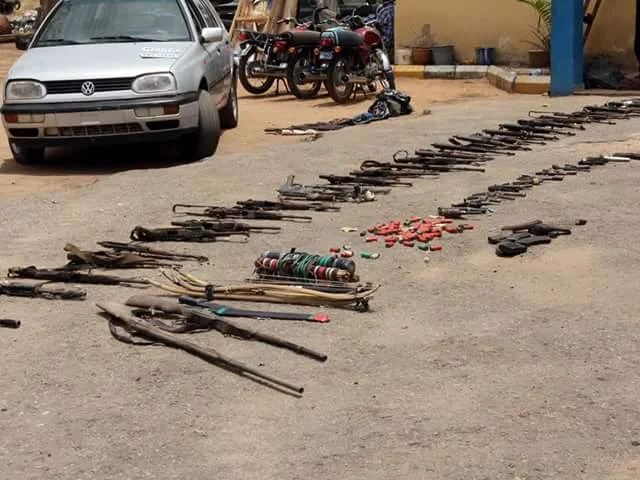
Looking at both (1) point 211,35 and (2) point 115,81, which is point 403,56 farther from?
(2) point 115,81

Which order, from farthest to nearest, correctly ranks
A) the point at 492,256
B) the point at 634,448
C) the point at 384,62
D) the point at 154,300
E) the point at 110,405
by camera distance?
the point at 384,62, the point at 492,256, the point at 154,300, the point at 110,405, the point at 634,448

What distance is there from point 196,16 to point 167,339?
7722 mm

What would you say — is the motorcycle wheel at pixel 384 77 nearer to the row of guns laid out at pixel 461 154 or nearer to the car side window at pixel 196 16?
the row of guns laid out at pixel 461 154

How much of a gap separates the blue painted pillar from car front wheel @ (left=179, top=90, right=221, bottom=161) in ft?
22.4

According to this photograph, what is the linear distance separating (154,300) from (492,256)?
222 cm

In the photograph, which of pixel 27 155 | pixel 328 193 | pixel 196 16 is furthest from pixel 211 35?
pixel 328 193

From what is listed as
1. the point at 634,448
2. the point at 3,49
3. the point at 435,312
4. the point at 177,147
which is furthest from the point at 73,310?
the point at 3,49

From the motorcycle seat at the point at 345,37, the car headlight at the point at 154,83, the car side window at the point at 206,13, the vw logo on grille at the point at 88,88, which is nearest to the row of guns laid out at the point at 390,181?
the car headlight at the point at 154,83

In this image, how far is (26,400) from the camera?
16.1ft

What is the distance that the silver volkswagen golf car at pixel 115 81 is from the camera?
10930mm

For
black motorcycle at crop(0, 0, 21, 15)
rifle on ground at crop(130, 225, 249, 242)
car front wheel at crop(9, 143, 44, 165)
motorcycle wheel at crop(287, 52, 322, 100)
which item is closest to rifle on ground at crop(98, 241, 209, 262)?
rifle on ground at crop(130, 225, 249, 242)

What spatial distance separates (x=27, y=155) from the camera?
11.9 metres

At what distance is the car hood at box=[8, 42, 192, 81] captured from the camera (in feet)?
36.1

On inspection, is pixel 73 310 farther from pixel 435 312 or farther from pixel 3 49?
pixel 3 49
